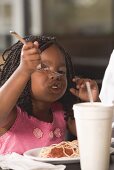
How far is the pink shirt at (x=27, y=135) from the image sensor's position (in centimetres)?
137

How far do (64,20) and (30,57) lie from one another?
12.6 feet

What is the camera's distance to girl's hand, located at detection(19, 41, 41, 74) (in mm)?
1055

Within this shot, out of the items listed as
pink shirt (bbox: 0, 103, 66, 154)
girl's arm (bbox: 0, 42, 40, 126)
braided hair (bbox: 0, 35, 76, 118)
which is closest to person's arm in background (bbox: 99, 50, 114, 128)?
braided hair (bbox: 0, 35, 76, 118)

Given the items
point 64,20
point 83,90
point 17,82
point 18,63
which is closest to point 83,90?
point 83,90

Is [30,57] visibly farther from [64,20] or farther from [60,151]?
[64,20]

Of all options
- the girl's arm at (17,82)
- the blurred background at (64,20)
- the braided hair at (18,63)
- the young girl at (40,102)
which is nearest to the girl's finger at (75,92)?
the young girl at (40,102)

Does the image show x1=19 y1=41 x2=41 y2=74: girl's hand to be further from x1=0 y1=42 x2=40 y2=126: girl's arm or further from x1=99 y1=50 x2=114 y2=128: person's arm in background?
x1=99 y1=50 x2=114 y2=128: person's arm in background

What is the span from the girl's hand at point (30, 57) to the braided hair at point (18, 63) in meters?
0.31

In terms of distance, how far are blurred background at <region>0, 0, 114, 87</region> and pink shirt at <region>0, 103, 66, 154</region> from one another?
3197mm

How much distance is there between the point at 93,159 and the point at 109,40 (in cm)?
392

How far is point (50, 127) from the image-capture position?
1457 millimetres

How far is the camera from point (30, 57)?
1072 mm

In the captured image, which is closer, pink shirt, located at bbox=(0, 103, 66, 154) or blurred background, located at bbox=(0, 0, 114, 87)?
pink shirt, located at bbox=(0, 103, 66, 154)

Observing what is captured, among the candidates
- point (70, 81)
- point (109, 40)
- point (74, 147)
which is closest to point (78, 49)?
point (109, 40)
